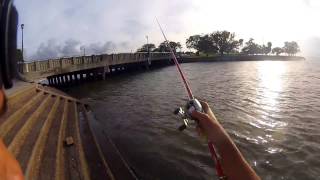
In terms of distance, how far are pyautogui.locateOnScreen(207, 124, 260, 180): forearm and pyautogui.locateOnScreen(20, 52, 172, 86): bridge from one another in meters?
13.8

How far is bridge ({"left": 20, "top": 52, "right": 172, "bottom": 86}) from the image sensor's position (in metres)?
26.6

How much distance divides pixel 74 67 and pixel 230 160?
34836 mm

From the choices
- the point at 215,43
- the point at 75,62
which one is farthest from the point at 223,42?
the point at 75,62

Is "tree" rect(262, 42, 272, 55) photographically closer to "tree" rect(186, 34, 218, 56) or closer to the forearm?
"tree" rect(186, 34, 218, 56)

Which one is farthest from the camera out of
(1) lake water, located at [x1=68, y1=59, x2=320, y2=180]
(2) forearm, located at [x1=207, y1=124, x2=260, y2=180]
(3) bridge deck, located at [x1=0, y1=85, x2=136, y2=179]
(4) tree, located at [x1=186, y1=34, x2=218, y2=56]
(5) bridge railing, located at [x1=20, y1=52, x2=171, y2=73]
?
A: (4) tree, located at [x1=186, y1=34, x2=218, y2=56]

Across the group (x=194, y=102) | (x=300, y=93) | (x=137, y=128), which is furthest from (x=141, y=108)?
(x=194, y=102)

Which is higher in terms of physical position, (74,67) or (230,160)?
(230,160)

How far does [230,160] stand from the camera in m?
2.41

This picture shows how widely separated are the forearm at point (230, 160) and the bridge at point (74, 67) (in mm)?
13815

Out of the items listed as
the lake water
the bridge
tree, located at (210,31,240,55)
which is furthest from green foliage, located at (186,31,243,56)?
the lake water

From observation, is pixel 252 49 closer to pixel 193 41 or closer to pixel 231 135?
pixel 193 41

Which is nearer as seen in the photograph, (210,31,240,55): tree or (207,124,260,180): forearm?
(207,124,260,180): forearm

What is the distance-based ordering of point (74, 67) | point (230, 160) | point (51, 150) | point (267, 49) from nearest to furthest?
point (230, 160) < point (51, 150) < point (74, 67) < point (267, 49)

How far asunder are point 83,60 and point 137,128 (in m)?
25.3
